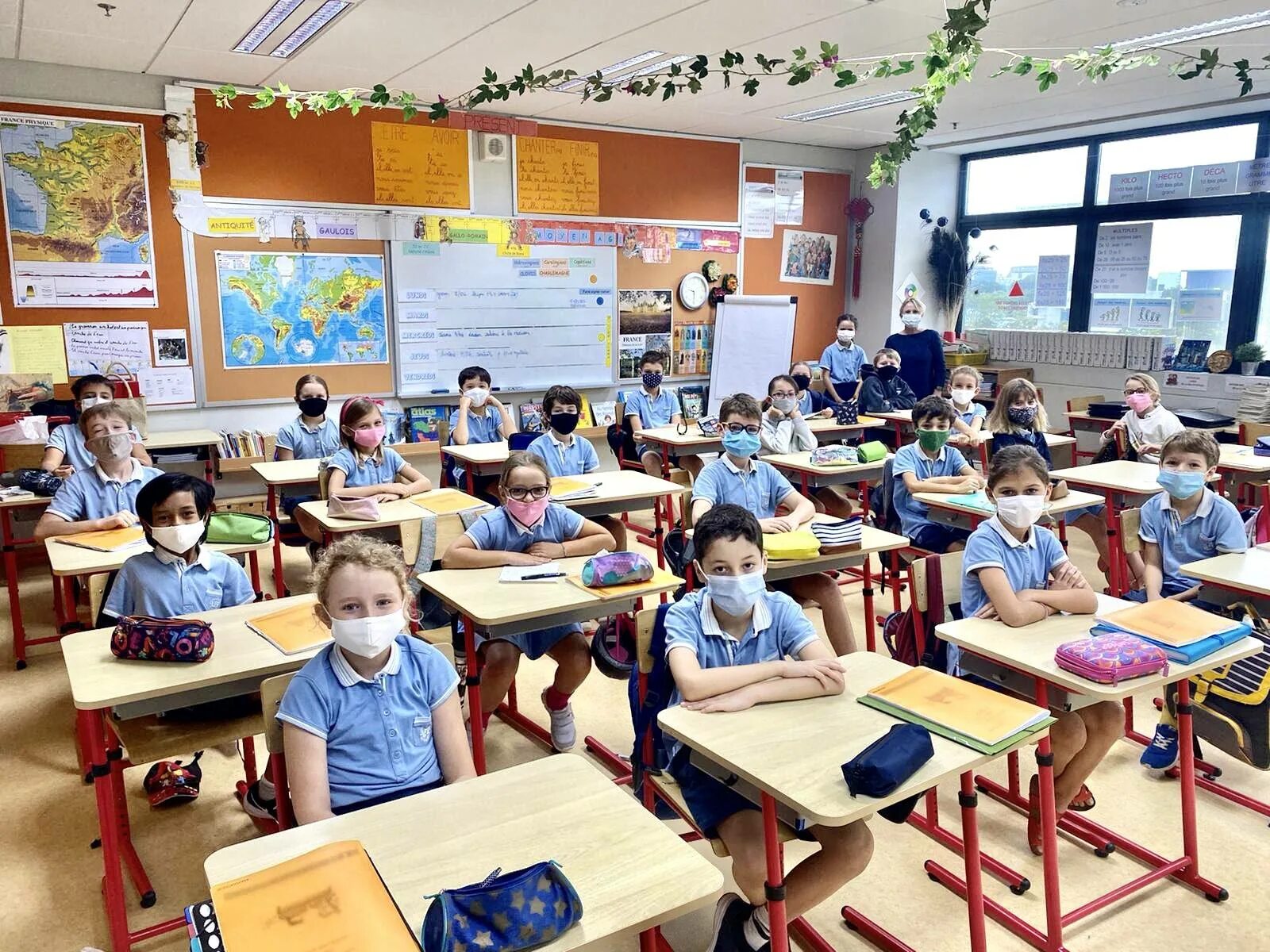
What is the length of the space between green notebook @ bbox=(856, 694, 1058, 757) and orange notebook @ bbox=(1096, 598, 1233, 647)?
682 mm

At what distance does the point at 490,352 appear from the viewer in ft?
24.5

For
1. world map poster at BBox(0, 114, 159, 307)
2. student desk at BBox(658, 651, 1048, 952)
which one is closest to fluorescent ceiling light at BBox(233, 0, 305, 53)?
world map poster at BBox(0, 114, 159, 307)

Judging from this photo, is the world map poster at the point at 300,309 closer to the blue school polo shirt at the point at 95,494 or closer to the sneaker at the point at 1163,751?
the blue school polo shirt at the point at 95,494

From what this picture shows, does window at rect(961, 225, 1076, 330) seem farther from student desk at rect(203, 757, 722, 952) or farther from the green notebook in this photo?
student desk at rect(203, 757, 722, 952)

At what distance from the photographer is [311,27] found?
4.86 metres

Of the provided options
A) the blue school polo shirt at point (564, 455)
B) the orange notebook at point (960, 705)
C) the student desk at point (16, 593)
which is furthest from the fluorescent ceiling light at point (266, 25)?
the orange notebook at point (960, 705)

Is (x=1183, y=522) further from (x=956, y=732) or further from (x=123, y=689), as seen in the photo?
(x=123, y=689)

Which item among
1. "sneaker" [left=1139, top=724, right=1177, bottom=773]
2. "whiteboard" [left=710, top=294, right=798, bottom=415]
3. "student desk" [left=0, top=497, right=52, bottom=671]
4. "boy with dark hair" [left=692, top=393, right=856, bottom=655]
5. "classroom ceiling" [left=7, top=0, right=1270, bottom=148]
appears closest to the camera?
"sneaker" [left=1139, top=724, right=1177, bottom=773]

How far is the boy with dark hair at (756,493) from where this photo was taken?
3.73 m

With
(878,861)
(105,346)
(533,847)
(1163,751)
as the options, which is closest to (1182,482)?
(1163,751)

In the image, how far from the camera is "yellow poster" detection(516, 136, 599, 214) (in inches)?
289

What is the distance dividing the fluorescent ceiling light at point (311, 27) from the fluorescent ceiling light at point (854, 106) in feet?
12.6

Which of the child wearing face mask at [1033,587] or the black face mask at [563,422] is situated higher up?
the black face mask at [563,422]

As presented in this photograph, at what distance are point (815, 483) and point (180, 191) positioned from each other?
4.55 m
